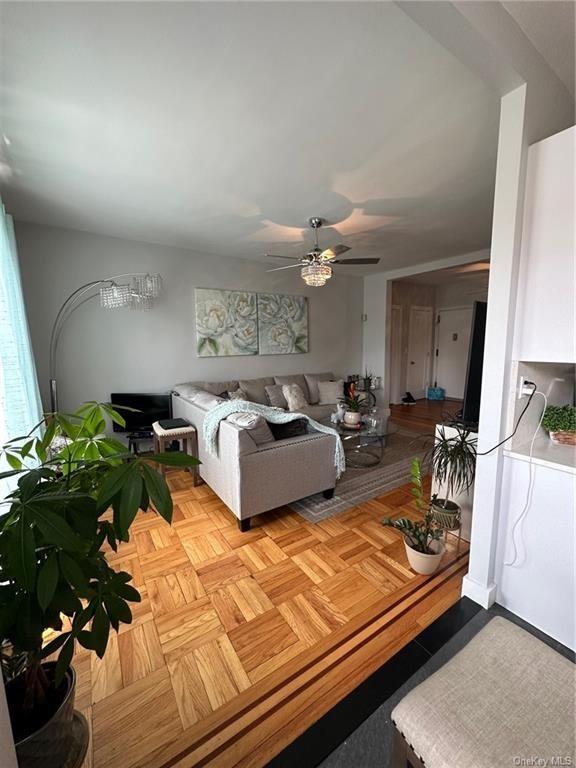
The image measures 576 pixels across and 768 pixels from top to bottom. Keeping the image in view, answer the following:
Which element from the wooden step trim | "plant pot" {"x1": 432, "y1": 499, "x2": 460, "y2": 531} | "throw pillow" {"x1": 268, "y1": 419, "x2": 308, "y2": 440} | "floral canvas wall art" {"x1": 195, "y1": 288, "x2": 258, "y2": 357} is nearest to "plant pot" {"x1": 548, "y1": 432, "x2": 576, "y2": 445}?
"plant pot" {"x1": 432, "y1": 499, "x2": 460, "y2": 531}

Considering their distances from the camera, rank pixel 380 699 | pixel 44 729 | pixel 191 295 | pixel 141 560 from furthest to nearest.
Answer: pixel 191 295 < pixel 141 560 < pixel 380 699 < pixel 44 729

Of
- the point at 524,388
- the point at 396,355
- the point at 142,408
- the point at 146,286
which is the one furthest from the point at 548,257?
the point at 396,355

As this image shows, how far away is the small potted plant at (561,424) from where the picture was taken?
4.88 feet

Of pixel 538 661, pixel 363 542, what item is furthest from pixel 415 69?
pixel 363 542

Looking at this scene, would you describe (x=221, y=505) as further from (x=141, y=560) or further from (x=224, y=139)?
(x=224, y=139)

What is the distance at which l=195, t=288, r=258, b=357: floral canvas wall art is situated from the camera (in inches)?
158

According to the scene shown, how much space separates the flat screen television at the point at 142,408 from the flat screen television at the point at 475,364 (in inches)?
120

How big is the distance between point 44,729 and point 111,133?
8.29ft

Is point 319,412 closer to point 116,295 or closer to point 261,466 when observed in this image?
point 261,466

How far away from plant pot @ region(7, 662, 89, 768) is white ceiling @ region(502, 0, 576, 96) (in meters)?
2.66

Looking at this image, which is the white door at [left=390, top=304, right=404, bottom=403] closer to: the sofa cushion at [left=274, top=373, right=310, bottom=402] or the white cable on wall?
the sofa cushion at [left=274, top=373, right=310, bottom=402]

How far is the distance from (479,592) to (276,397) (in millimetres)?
3143

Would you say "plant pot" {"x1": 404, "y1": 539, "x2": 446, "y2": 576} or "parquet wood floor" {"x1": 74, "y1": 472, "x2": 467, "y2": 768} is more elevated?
"plant pot" {"x1": 404, "y1": 539, "x2": 446, "y2": 576}

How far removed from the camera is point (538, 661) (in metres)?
0.81
